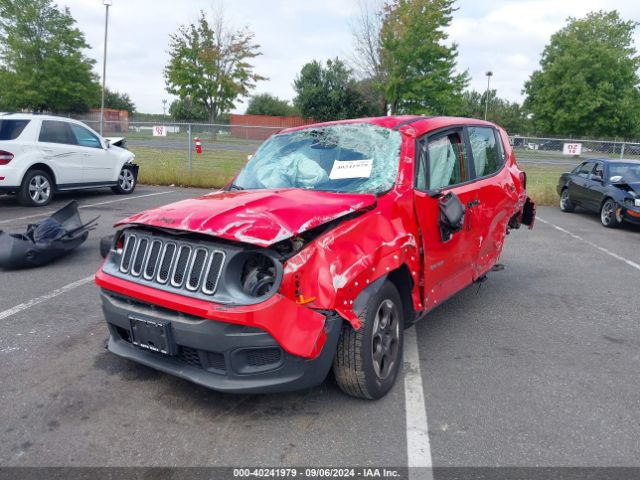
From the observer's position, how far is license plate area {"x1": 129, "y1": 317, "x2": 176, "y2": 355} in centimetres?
282

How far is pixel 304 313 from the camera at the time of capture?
270 cm

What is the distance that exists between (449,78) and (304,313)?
34.3 meters

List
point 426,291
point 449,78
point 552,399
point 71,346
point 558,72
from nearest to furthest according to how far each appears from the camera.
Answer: point 552,399 → point 426,291 → point 71,346 → point 449,78 → point 558,72

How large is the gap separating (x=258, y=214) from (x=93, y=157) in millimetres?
9660

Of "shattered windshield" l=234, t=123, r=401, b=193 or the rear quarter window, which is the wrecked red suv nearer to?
"shattered windshield" l=234, t=123, r=401, b=193

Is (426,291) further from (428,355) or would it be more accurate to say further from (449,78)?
(449,78)

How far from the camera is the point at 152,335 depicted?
9.50ft

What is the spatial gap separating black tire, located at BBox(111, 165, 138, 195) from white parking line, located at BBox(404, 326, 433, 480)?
1003cm

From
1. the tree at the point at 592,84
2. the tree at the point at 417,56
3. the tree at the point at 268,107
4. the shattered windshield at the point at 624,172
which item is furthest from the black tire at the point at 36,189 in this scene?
the tree at the point at 268,107

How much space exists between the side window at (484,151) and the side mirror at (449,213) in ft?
3.22

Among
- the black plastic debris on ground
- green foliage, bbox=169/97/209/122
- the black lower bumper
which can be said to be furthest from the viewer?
green foliage, bbox=169/97/209/122

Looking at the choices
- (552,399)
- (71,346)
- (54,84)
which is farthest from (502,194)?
(54,84)

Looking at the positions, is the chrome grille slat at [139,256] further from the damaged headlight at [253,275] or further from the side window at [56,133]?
the side window at [56,133]

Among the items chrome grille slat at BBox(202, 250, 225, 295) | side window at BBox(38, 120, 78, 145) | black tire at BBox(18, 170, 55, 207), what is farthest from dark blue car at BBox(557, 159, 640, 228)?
black tire at BBox(18, 170, 55, 207)
